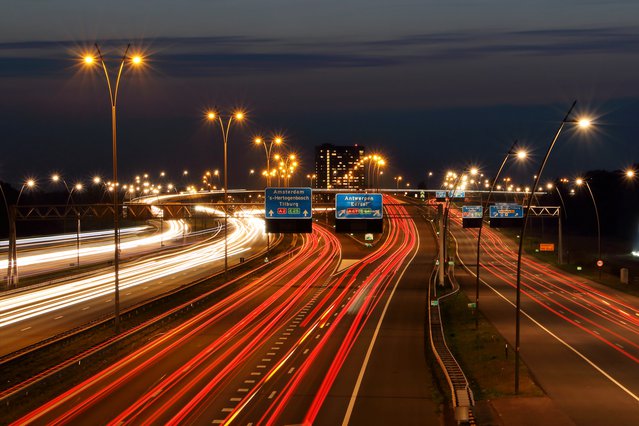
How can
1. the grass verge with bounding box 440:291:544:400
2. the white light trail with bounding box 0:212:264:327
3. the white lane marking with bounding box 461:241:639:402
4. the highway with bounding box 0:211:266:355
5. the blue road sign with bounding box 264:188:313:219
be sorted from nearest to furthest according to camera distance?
the white lane marking with bounding box 461:241:639:402 < the grass verge with bounding box 440:291:544:400 < the highway with bounding box 0:211:266:355 < the white light trail with bounding box 0:212:264:327 < the blue road sign with bounding box 264:188:313:219

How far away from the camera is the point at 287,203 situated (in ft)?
166

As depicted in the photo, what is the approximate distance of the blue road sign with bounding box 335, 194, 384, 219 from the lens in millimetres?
51125

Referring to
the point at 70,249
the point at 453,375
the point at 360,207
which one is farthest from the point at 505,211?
the point at 70,249

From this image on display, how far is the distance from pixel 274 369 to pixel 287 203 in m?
21.3

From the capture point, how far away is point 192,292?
184 feet

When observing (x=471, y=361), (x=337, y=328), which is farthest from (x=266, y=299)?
(x=471, y=361)

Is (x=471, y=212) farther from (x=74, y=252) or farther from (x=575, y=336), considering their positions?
(x=74, y=252)

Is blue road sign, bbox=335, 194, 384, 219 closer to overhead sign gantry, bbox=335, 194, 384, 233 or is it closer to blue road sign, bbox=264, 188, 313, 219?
overhead sign gantry, bbox=335, 194, 384, 233

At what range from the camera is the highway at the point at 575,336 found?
26.1 meters

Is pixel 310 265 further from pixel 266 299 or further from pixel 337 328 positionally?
pixel 337 328

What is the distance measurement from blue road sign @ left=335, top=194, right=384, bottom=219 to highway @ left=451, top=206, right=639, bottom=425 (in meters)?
10.3

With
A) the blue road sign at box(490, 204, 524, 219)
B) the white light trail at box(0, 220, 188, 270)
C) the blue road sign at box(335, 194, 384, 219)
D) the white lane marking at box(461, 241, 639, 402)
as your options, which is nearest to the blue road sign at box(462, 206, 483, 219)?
the blue road sign at box(490, 204, 524, 219)

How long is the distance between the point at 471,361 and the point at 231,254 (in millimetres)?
66975

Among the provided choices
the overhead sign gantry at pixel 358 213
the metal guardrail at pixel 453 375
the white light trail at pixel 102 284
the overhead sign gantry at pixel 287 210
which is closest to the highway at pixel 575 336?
the metal guardrail at pixel 453 375
